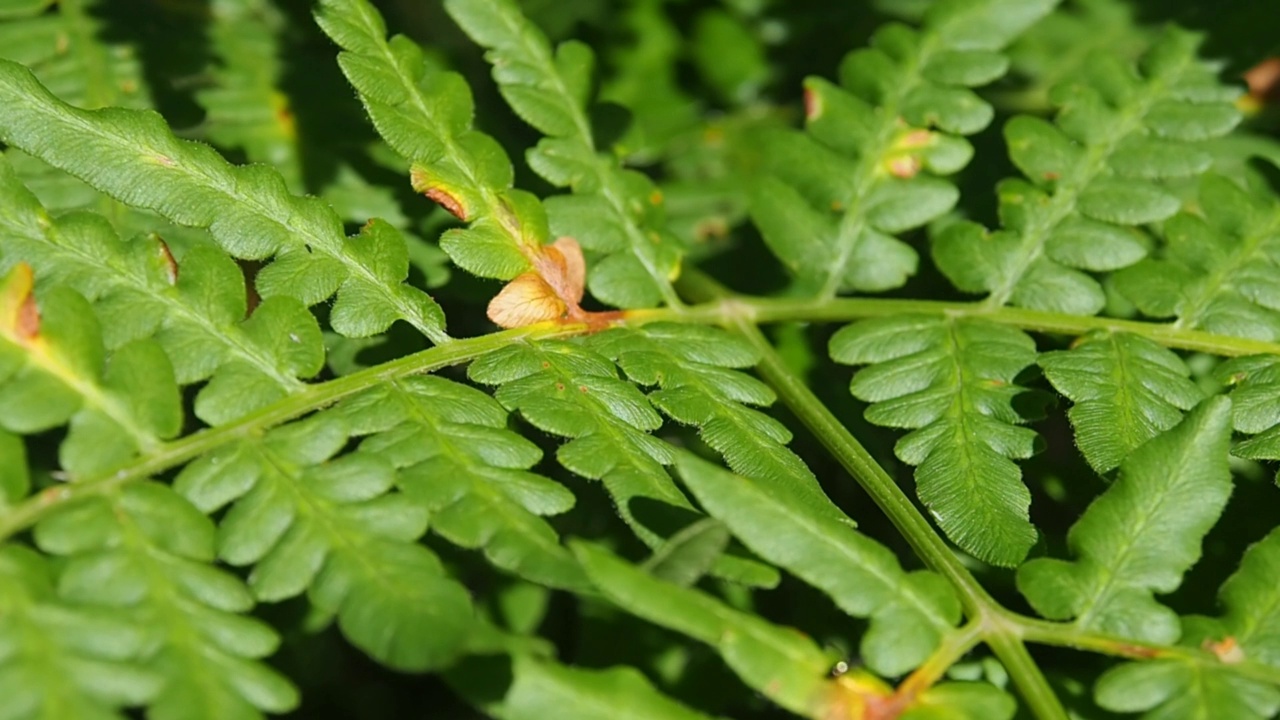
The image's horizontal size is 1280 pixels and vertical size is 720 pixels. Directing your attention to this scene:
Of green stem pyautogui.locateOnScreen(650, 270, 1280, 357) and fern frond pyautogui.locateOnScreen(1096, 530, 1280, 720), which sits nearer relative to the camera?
fern frond pyautogui.locateOnScreen(1096, 530, 1280, 720)

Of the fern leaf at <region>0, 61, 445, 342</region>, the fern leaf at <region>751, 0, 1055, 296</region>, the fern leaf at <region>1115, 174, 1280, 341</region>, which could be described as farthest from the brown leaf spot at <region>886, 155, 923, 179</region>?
the fern leaf at <region>0, 61, 445, 342</region>

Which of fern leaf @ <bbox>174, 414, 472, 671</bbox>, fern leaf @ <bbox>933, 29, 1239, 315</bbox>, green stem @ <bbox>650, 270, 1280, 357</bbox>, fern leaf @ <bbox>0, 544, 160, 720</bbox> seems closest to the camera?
fern leaf @ <bbox>0, 544, 160, 720</bbox>

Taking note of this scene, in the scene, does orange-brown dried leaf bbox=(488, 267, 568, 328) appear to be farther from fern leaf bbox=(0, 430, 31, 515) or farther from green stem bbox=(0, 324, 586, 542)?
fern leaf bbox=(0, 430, 31, 515)

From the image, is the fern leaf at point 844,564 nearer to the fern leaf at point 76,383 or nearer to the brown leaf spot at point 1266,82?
the fern leaf at point 76,383

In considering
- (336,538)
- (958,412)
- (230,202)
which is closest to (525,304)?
(230,202)


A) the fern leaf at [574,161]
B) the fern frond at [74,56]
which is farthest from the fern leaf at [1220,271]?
the fern frond at [74,56]

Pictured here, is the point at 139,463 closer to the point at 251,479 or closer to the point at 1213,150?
the point at 251,479

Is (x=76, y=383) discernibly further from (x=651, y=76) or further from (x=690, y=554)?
(x=651, y=76)
